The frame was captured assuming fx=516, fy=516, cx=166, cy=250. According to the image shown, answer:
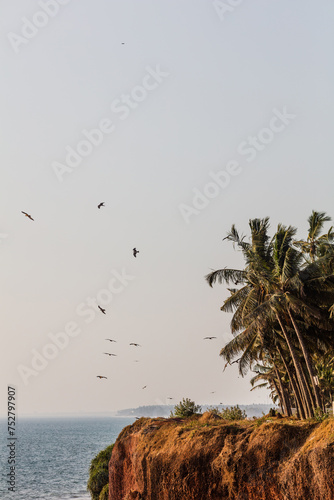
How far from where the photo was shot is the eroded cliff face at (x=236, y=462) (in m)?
16.6

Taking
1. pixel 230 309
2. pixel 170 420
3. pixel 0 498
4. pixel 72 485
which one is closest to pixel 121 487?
pixel 170 420

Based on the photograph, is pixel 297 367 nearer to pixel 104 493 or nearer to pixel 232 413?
pixel 232 413

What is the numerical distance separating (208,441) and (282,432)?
353 cm

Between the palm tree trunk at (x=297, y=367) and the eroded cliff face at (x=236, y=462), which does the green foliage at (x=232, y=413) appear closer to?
the palm tree trunk at (x=297, y=367)

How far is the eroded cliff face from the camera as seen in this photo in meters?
16.6

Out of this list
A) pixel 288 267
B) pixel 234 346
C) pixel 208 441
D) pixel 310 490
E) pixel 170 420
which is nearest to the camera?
pixel 310 490

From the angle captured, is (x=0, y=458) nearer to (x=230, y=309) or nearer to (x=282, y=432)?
(x=230, y=309)

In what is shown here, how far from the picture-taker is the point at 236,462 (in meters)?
19.2

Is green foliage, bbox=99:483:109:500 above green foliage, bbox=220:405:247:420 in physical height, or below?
below

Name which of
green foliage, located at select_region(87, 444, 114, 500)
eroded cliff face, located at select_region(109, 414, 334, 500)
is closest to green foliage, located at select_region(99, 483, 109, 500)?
green foliage, located at select_region(87, 444, 114, 500)

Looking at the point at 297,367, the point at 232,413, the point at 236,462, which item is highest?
the point at 297,367

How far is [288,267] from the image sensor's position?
30.8m

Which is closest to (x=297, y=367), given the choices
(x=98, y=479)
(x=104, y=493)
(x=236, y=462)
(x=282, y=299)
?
→ (x=282, y=299)

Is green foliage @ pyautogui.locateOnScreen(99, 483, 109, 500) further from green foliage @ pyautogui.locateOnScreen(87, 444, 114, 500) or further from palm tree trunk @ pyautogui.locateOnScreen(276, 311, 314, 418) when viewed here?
palm tree trunk @ pyautogui.locateOnScreen(276, 311, 314, 418)
